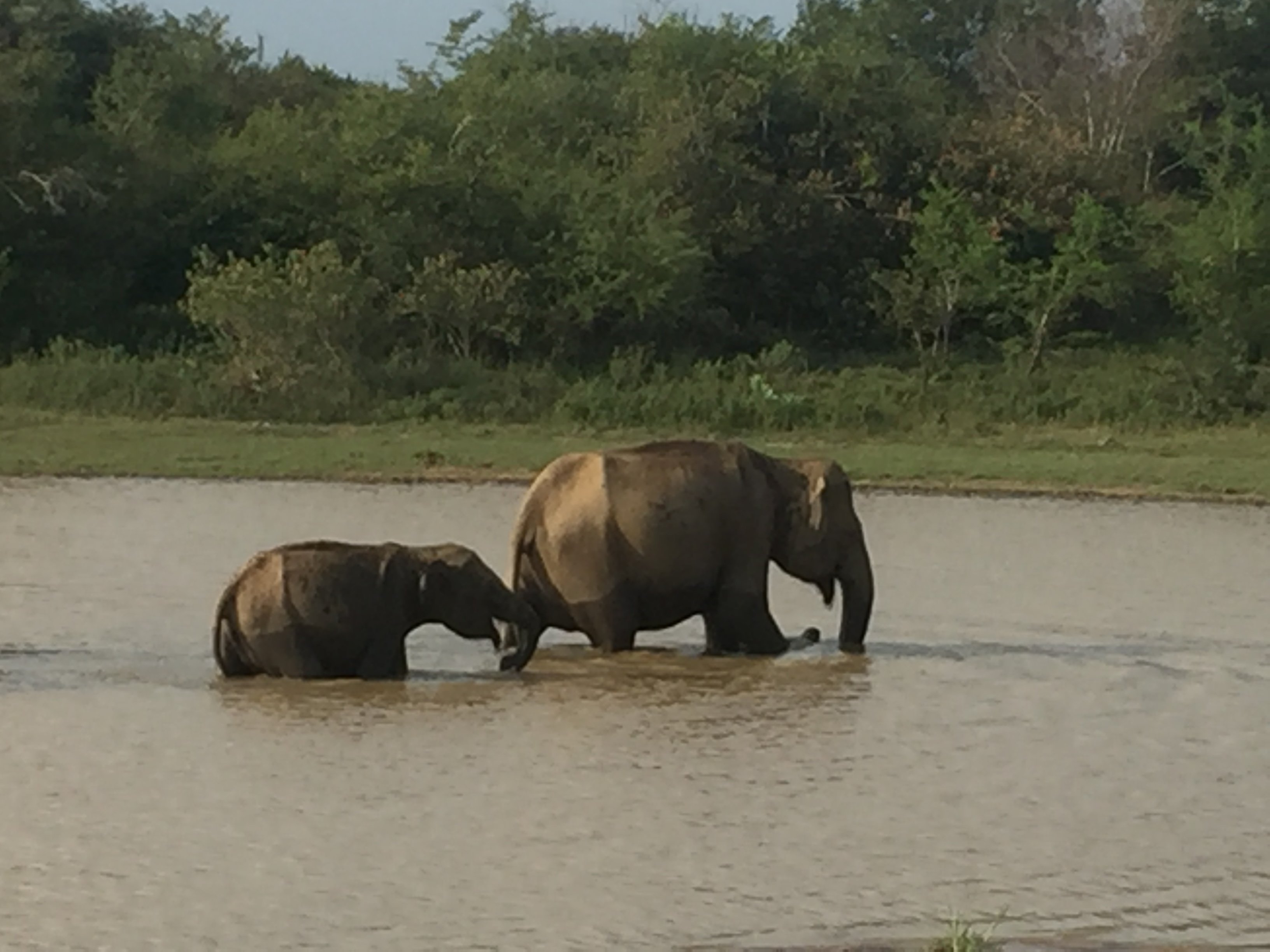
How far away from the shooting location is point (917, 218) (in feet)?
139

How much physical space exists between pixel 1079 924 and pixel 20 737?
5.45 meters

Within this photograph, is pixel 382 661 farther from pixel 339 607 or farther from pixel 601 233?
pixel 601 233

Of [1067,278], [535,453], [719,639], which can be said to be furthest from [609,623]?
[1067,278]

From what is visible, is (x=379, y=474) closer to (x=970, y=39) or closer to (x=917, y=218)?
(x=917, y=218)

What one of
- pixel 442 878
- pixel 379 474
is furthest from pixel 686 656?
pixel 379 474

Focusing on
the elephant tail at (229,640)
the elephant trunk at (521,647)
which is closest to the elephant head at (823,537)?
the elephant trunk at (521,647)

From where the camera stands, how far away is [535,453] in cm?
2906

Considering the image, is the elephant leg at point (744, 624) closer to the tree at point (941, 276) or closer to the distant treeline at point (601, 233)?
the distant treeline at point (601, 233)

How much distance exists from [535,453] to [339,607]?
15940 millimetres

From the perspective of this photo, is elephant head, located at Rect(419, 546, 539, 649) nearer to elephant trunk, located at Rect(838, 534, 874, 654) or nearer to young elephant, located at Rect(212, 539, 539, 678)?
young elephant, located at Rect(212, 539, 539, 678)

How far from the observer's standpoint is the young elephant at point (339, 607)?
13.1 meters

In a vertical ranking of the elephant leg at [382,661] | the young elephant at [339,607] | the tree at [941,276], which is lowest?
the elephant leg at [382,661]

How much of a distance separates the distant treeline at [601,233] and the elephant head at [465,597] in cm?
1953

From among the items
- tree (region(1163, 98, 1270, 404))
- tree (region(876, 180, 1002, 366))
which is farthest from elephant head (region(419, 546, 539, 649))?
tree (region(876, 180, 1002, 366))
